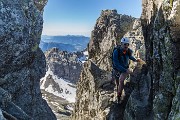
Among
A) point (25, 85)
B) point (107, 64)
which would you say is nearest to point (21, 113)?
point (25, 85)

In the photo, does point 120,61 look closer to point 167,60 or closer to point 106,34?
point 167,60

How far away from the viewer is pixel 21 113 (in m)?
26.6

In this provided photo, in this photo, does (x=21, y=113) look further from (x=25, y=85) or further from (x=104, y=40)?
(x=104, y=40)

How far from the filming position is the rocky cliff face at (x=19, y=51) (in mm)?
31281

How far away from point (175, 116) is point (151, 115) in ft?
24.7

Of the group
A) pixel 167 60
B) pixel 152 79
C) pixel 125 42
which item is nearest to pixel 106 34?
pixel 125 42

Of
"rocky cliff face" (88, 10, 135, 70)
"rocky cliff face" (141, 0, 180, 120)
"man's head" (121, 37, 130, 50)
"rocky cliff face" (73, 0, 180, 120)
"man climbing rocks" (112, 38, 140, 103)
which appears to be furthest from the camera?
"rocky cliff face" (88, 10, 135, 70)

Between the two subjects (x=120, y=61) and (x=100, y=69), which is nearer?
(x=120, y=61)

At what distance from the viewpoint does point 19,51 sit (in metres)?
33.4

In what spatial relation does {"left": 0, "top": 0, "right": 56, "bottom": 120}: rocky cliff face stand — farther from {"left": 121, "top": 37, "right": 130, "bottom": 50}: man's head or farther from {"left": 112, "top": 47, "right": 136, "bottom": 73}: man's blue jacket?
{"left": 121, "top": 37, "right": 130, "bottom": 50}: man's head

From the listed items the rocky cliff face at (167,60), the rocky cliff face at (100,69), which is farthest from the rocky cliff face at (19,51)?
the rocky cliff face at (167,60)

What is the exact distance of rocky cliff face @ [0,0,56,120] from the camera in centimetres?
3128

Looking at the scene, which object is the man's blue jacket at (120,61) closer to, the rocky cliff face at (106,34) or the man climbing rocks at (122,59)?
the man climbing rocks at (122,59)

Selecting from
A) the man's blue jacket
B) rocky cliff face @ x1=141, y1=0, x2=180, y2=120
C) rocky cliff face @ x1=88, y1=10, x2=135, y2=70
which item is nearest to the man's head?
the man's blue jacket
